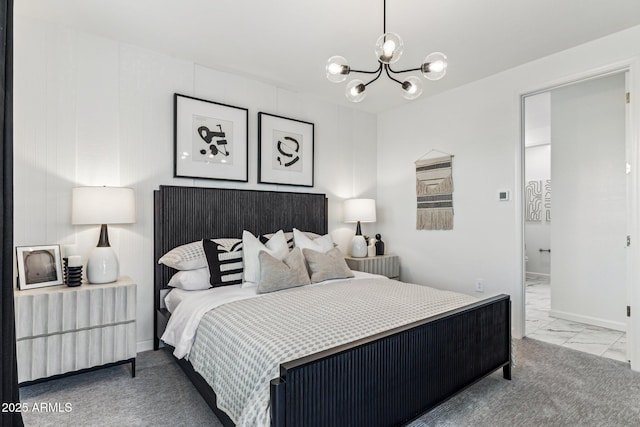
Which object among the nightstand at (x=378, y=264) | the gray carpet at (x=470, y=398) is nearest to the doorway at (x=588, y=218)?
the gray carpet at (x=470, y=398)

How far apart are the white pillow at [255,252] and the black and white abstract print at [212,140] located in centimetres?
90

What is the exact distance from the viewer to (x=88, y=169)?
267 cm

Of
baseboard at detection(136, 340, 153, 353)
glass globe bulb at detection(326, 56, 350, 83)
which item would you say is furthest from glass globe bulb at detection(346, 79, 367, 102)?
baseboard at detection(136, 340, 153, 353)

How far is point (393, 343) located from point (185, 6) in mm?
2506

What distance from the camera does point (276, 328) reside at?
1728mm

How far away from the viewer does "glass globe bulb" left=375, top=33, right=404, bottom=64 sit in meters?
1.87

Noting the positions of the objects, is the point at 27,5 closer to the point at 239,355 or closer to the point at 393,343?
the point at 239,355

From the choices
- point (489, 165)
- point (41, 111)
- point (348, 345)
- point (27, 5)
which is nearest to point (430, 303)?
point (348, 345)

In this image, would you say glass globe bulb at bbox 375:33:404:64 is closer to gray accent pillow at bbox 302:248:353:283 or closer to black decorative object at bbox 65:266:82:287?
gray accent pillow at bbox 302:248:353:283

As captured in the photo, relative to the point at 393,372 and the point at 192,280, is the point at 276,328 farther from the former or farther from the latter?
the point at 192,280

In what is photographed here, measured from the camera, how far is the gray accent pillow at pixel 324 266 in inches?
113

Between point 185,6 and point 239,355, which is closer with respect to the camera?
point 239,355

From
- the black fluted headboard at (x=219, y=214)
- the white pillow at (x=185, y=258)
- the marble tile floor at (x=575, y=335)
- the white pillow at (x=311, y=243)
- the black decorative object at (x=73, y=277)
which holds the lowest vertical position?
the marble tile floor at (x=575, y=335)

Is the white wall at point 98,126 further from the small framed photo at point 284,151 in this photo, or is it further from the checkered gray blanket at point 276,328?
the checkered gray blanket at point 276,328
